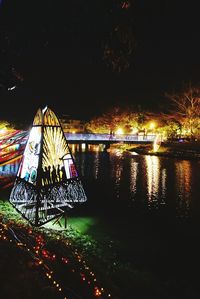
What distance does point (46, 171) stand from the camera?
6781mm

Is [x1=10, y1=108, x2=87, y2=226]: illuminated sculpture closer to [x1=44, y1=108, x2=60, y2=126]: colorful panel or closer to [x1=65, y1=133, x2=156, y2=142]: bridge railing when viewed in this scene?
[x1=44, y1=108, x2=60, y2=126]: colorful panel

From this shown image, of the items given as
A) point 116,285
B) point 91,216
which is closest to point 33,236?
point 116,285

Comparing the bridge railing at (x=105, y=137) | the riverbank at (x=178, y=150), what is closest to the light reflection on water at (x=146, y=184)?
the riverbank at (x=178, y=150)

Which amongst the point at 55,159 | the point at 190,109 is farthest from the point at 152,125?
the point at 55,159

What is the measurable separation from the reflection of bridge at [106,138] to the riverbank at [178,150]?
373 cm

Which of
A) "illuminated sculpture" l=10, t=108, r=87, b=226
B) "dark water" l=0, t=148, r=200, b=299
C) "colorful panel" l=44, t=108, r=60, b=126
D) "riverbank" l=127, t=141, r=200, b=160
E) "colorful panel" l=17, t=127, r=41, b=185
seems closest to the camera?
"dark water" l=0, t=148, r=200, b=299

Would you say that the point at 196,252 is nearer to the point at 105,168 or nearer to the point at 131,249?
the point at 131,249

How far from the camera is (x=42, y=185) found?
6.67m

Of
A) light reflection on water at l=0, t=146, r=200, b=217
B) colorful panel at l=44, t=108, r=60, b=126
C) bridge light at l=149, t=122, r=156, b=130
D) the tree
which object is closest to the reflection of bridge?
the tree

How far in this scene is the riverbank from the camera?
27.8 m

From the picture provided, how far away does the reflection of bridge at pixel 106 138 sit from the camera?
36.1 meters

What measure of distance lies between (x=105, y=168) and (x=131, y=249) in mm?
13797

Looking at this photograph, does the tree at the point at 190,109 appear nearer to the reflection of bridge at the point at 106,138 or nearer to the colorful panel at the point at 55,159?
the reflection of bridge at the point at 106,138

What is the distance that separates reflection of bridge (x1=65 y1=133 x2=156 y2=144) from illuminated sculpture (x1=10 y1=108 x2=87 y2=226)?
28038 millimetres
